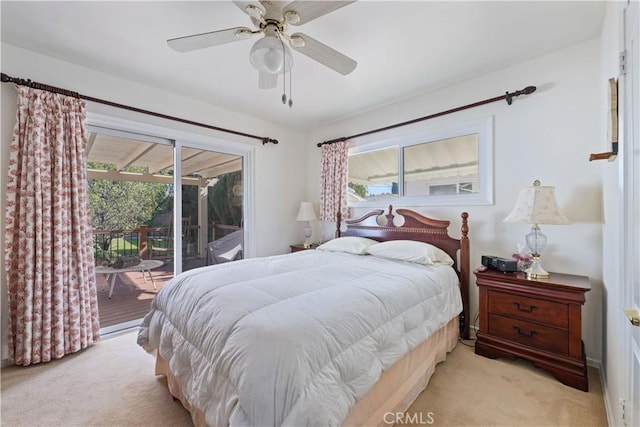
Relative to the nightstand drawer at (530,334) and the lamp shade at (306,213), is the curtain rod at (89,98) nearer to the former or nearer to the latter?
the lamp shade at (306,213)

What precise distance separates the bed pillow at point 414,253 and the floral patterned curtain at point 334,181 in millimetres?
1092

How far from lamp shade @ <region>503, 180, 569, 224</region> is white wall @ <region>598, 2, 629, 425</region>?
29 cm

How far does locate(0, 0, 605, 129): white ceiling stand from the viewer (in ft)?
6.04

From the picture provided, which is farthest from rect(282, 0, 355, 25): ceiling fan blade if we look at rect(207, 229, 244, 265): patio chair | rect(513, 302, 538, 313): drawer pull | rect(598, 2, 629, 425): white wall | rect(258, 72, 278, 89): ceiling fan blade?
rect(207, 229, 244, 265): patio chair

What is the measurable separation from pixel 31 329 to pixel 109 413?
1.16 m

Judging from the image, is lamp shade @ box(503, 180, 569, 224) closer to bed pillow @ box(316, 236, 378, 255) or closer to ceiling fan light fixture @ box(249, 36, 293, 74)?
bed pillow @ box(316, 236, 378, 255)

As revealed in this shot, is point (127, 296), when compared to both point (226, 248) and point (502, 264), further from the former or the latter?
point (502, 264)

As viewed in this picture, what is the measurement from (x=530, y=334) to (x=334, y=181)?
2678mm

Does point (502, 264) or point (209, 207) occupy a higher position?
point (209, 207)

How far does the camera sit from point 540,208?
2057mm

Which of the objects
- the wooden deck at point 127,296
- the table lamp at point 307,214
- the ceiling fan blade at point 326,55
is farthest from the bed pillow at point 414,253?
the wooden deck at point 127,296

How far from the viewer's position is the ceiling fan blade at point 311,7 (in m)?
1.39

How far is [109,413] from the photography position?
167cm

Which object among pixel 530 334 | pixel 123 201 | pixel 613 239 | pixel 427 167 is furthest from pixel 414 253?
pixel 123 201
